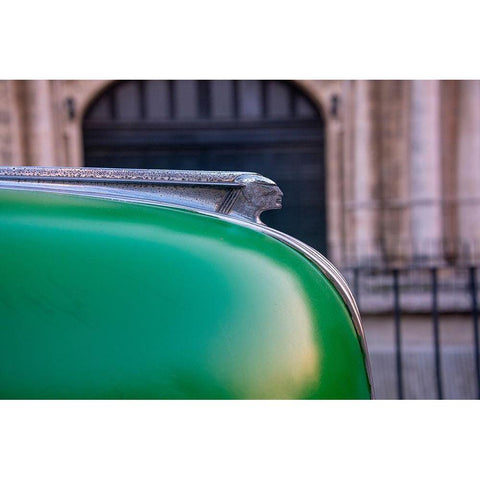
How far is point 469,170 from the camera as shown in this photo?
6.13m

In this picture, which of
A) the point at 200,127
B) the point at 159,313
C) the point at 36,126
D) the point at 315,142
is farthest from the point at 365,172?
the point at 159,313

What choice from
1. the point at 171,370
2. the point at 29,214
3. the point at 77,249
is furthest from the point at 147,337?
the point at 29,214

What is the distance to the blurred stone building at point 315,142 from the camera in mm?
5992

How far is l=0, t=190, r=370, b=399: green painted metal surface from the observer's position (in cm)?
82

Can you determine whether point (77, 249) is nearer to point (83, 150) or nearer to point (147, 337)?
point (147, 337)

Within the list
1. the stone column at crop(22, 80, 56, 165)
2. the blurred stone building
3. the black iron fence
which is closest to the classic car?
the black iron fence

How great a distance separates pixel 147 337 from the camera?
82cm

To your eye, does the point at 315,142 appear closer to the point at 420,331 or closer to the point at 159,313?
the point at 420,331

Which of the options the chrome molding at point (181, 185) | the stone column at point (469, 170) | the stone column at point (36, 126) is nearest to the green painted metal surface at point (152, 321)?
the chrome molding at point (181, 185)

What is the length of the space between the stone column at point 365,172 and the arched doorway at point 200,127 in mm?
664

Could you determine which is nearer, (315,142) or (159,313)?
(159,313)

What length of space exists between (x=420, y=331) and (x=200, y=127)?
3525 mm

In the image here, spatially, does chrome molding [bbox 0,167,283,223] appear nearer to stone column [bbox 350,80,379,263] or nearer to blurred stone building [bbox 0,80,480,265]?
blurred stone building [bbox 0,80,480,265]

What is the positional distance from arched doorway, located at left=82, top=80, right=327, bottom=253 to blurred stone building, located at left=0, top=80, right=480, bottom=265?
1 cm
